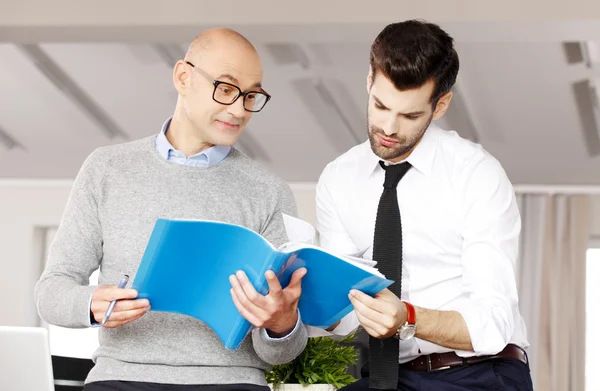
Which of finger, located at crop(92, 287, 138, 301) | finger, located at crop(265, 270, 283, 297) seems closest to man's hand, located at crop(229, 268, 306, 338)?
finger, located at crop(265, 270, 283, 297)

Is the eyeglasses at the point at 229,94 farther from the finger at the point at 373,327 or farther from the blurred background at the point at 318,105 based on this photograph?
the blurred background at the point at 318,105

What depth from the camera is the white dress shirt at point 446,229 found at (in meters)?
2.03

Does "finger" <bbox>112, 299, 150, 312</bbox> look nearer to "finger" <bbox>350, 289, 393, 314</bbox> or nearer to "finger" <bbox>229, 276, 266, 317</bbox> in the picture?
"finger" <bbox>229, 276, 266, 317</bbox>

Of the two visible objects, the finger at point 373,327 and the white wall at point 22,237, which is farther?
the white wall at point 22,237

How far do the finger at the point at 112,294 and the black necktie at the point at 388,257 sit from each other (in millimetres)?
652

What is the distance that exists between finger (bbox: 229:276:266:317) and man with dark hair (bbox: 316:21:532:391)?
0.38 metres

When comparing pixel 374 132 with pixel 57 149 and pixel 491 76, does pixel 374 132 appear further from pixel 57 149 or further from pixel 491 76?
pixel 57 149

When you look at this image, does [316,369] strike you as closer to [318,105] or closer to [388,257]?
[388,257]

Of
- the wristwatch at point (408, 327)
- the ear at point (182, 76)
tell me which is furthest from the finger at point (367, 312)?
the ear at point (182, 76)

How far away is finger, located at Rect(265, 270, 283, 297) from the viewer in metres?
1.70

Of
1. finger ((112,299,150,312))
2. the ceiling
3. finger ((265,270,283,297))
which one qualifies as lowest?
finger ((112,299,150,312))

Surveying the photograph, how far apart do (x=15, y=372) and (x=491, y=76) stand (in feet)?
13.5

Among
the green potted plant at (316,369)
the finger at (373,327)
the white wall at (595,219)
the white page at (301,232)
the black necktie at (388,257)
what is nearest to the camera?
the finger at (373,327)

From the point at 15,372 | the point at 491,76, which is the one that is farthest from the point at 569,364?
the point at 15,372
